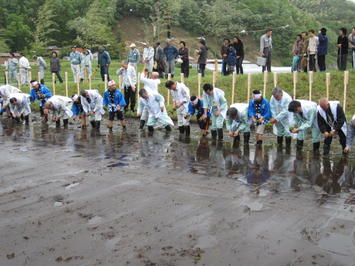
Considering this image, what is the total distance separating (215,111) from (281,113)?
2.03 m

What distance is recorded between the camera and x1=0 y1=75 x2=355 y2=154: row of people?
10680 mm

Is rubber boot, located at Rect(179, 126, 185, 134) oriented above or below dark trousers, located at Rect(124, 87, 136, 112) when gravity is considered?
below

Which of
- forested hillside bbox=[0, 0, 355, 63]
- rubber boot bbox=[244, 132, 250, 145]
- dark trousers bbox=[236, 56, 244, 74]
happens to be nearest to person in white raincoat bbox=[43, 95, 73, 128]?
rubber boot bbox=[244, 132, 250, 145]

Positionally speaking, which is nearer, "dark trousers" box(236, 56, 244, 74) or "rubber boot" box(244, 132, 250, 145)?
"rubber boot" box(244, 132, 250, 145)

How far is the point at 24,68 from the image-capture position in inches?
954

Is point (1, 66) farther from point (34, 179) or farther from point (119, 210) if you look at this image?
point (119, 210)

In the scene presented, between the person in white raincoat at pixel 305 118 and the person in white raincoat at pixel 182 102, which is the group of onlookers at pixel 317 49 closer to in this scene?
the person in white raincoat at pixel 182 102

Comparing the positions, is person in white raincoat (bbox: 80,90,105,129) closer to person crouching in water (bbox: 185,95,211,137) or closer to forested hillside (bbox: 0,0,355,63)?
person crouching in water (bbox: 185,95,211,137)

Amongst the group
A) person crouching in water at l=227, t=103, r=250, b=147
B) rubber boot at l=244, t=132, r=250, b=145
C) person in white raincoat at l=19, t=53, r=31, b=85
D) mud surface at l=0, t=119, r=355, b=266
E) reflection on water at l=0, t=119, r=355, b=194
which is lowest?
mud surface at l=0, t=119, r=355, b=266

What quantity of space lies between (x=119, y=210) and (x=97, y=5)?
38.6 metres

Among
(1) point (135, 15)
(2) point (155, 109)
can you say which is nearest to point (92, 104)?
(2) point (155, 109)

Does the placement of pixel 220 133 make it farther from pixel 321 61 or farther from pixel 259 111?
pixel 321 61

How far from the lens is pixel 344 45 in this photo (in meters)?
17.2

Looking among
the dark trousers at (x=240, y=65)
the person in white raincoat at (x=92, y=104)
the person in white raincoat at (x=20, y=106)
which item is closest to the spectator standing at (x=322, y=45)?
the dark trousers at (x=240, y=65)
